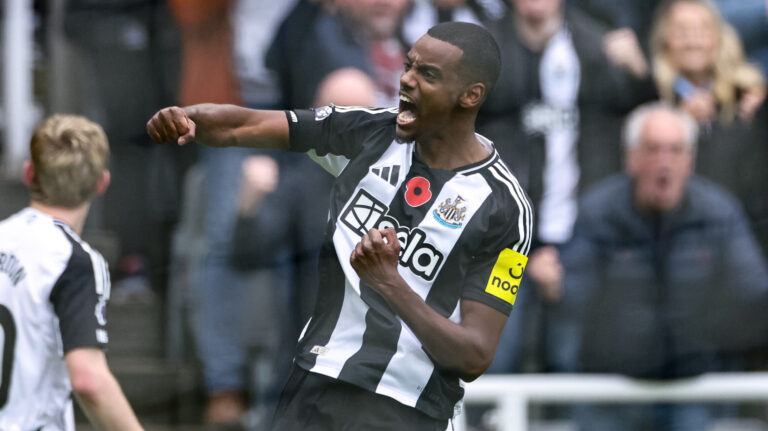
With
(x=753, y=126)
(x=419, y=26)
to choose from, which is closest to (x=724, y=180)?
(x=753, y=126)

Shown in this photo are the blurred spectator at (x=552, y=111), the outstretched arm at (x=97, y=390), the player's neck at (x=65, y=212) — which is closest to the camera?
the outstretched arm at (x=97, y=390)

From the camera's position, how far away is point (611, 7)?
456 cm

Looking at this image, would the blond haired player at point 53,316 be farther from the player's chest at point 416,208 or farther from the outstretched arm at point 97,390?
the player's chest at point 416,208

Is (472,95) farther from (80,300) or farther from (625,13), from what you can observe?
(625,13)

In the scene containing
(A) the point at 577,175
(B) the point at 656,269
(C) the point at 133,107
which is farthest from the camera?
(C) the point at 133,107

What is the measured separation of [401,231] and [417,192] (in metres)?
0.11

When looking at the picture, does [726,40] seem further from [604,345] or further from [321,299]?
[321,299]

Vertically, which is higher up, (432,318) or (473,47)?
(473,47)

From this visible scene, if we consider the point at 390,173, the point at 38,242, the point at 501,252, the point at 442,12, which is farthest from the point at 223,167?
the point at 501,252

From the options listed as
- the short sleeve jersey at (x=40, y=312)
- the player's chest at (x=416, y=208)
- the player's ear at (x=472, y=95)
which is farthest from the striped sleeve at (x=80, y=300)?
the player's ear at (x=472, y=95)

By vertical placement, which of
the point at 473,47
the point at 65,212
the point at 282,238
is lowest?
the point at 282,238

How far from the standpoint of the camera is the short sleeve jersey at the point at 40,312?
9.51 ft

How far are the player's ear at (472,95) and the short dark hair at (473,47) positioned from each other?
0.05 feet

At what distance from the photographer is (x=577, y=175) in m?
4.37
